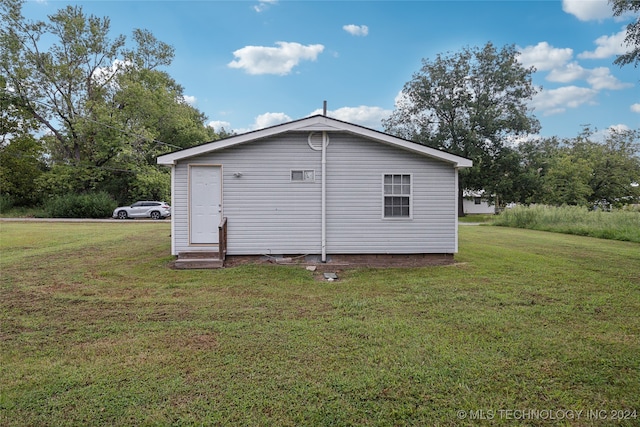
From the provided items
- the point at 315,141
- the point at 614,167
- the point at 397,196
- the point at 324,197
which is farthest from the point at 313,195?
the point at 614,167

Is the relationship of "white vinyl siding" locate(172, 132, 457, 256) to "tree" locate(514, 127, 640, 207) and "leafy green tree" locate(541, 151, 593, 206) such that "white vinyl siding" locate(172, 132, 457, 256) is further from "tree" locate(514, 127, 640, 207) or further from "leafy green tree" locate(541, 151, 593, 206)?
"leafy green tree" locate(541, 151, 593, 206)

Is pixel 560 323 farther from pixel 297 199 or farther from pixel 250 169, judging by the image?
pixel 250 169

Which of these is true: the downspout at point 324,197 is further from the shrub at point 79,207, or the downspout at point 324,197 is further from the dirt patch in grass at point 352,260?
the shrub at point 79,207

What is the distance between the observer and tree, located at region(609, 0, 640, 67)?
7.43m

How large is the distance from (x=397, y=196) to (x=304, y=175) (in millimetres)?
2284

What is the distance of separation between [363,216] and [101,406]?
6228 mm

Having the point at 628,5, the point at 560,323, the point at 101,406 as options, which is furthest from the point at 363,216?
the point at 628,5

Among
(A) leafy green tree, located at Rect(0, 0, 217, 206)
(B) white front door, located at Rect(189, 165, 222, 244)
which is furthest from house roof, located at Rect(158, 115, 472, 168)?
(A) leafy green tree, located at Rect(0, 0, 217, 206)

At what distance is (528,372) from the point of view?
9.73ft

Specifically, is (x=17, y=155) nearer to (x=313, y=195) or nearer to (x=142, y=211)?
(x=142, y=211)

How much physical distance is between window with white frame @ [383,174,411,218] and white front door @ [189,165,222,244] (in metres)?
3.95

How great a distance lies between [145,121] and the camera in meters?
28.4

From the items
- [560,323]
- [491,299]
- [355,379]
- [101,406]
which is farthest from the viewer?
[491,299]

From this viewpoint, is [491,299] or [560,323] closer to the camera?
[560,323]
